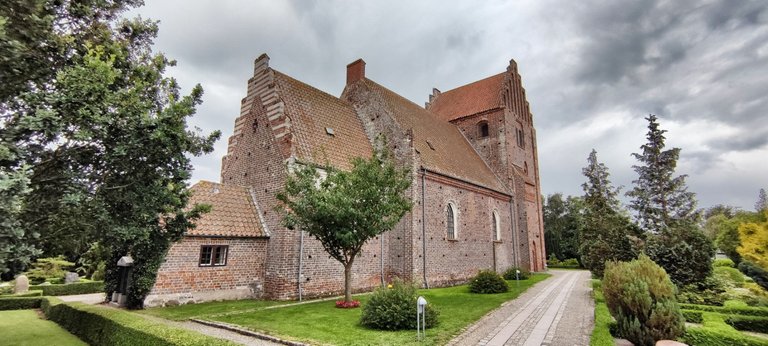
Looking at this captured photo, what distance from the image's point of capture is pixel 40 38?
6.59 m

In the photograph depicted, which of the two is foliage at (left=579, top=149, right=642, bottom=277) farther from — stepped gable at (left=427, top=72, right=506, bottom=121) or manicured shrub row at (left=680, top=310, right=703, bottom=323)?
stepped gable at (left=427, top=72, right=506, bottom=121)

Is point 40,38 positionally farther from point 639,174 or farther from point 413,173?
point 639,174

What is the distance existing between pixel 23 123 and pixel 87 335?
7045 mm

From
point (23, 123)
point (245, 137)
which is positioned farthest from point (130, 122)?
→ point (245, 137)

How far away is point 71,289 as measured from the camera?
869 inches

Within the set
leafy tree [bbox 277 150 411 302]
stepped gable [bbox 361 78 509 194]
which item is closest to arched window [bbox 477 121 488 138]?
stepped gable [bbox 361 78 509 194]

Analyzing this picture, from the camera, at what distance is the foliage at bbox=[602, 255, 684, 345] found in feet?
28.7

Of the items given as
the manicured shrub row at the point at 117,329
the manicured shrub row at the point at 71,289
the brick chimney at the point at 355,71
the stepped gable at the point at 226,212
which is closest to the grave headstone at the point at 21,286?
the manicured shrub row at the point at 71,289

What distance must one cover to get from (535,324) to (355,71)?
18.5 meters

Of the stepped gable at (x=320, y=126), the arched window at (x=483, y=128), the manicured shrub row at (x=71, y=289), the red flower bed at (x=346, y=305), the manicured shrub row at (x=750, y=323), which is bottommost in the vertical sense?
the manicured shrub row at (x=71, y=289)

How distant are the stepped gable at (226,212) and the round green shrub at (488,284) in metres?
10.3

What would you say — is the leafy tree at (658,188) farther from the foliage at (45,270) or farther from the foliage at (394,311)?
the foliage at (45,270)

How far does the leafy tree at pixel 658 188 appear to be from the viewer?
2217cm

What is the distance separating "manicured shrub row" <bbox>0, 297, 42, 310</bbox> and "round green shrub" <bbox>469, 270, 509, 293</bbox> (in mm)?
20483
